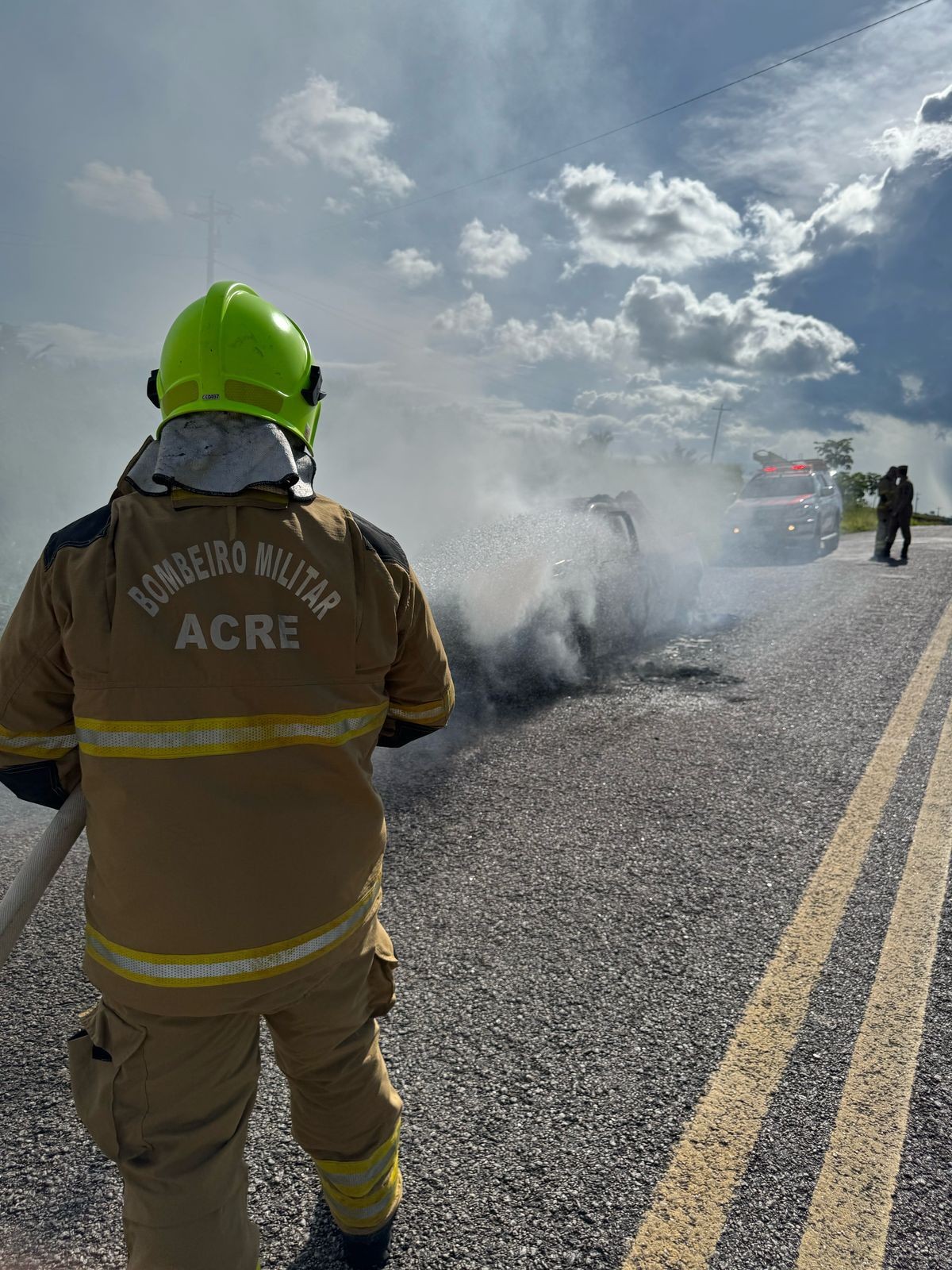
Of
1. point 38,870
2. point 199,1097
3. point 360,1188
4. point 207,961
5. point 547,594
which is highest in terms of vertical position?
point 547,594

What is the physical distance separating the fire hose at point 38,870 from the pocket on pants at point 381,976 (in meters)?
0.67

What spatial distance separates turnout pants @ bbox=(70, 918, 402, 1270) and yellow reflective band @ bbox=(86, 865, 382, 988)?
8cm

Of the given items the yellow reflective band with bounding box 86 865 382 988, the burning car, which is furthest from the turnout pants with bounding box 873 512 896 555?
the yellow reflective band with bounding box 86 865 382 988

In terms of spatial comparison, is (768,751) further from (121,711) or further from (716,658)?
(121,711)

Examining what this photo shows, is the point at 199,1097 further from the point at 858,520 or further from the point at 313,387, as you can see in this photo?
the point at 858,520

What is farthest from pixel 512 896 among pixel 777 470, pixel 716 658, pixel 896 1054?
pixel 777 470

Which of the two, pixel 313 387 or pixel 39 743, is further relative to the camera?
pixel 313 387

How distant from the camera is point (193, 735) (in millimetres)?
1438

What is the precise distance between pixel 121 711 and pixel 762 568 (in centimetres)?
1380

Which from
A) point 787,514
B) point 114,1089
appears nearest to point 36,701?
point 114,1089

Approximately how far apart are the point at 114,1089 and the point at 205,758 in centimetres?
64

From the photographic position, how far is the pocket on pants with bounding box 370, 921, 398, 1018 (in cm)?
178

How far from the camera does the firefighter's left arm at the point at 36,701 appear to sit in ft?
4.90

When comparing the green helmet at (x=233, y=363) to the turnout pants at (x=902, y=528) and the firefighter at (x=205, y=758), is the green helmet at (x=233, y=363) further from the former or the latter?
the turnout pants at (x=902, y=528)
